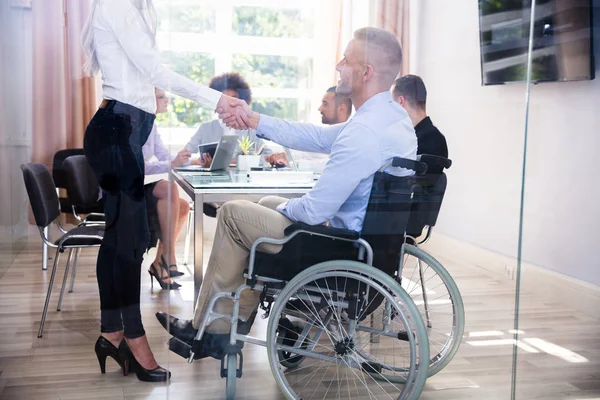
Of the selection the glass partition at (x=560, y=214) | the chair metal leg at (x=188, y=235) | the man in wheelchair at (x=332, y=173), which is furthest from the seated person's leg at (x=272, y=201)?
the glass partition at (x=560, y=214)

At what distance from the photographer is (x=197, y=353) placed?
2.13m

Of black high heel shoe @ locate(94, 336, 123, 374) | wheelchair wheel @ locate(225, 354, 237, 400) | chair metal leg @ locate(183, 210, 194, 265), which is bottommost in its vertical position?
wheelchair wheel @ locate(225, 354, 237, 400)

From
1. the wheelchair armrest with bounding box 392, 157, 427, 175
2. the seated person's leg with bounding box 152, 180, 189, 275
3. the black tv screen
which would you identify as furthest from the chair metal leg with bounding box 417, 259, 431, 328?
the seated person's leg with bounding box 152, 180, 189, 275

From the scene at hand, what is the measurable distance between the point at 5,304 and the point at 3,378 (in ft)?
0.76

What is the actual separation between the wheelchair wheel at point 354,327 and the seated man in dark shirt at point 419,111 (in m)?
0.49

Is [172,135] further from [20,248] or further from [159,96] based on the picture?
[20,248]

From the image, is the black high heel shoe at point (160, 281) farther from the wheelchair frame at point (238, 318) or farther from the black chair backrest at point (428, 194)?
the black chair backrest at point (428, 194)

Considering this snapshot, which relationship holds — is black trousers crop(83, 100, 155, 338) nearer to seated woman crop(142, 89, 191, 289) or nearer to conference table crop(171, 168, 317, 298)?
seated woman crop(142, 89, 191, 289)

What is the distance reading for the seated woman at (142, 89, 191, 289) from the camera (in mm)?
2025

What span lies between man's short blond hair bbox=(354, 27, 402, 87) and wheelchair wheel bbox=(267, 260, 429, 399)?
1.98ft

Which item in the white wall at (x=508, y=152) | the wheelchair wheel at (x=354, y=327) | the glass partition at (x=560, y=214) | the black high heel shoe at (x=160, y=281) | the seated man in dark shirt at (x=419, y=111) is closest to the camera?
the wheelchair wheel at (x=354, y=327)

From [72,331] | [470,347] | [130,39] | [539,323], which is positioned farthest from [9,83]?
[539,323]

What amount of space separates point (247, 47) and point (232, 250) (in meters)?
0.61

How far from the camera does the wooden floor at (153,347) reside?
2.12 meters
